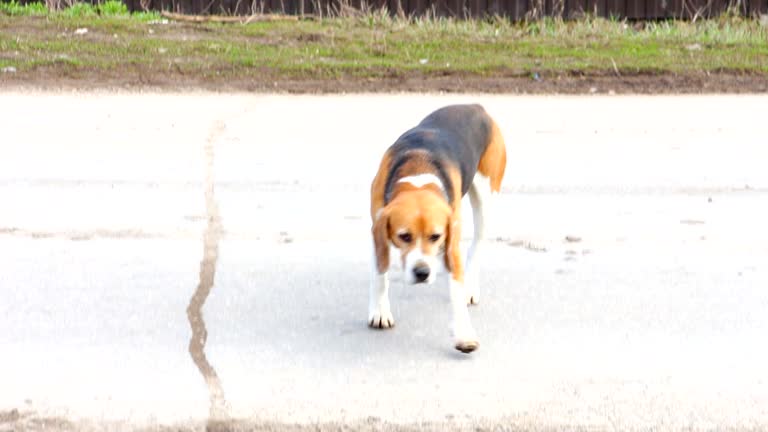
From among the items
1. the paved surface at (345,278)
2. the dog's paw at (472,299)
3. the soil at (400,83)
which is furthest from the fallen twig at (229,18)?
the dog's paw at (472,299)

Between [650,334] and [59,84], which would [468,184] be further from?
[59,84]

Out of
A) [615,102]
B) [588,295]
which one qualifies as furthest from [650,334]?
[615,102]

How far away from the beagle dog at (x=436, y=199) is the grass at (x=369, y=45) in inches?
267

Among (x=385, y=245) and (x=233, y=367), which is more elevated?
(x=385, y=245)

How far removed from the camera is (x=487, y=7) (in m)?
17.9

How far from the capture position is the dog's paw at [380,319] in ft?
20.9

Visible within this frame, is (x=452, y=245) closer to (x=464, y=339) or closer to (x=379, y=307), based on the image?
(x=464, y=339)

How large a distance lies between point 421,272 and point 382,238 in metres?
0.28

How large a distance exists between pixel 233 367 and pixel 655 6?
13392mm

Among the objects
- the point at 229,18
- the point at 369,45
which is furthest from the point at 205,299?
the point at 229,18

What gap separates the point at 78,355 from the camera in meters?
6.03

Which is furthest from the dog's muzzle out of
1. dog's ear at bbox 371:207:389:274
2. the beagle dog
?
dog's ear at bbox 371:207:389:274

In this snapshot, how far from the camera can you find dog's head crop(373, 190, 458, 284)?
5551mm

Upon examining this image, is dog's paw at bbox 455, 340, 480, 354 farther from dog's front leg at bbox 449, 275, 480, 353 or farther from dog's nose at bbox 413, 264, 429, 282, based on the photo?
dog's nose at bbox 413, 264, 429, 282
